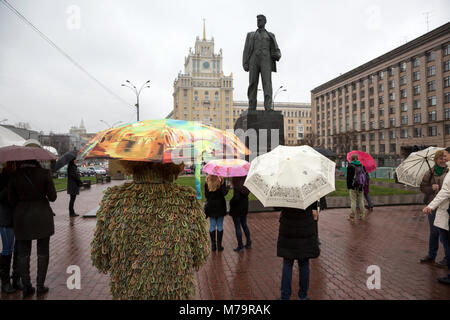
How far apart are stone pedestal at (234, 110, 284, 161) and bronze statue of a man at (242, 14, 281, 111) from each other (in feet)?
1.17

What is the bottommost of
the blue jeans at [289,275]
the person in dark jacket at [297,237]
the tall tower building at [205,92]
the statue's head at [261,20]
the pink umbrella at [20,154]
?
the blue jeans at [289,275]

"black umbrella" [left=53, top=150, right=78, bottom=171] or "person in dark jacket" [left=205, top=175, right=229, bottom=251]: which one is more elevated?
"black umbrella" [left=53, top=150, right=78, bottom=171]

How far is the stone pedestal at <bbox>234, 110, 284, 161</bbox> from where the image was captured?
1030 centimetres

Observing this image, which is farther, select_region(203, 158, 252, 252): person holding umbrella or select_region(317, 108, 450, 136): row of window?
select_region(317, 108, 450, 136): row of window

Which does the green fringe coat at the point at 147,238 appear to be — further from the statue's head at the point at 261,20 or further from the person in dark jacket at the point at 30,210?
the statue's head at the point at 261,20

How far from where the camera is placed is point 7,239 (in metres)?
3.98

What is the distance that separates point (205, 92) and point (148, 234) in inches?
4424

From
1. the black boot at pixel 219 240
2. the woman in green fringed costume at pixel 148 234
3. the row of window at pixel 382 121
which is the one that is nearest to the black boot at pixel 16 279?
the woman in green fringed costume at pixel 148 234

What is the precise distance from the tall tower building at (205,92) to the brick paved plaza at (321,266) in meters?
102

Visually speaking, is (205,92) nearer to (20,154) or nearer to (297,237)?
(20,154)

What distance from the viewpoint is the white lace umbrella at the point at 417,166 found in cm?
602

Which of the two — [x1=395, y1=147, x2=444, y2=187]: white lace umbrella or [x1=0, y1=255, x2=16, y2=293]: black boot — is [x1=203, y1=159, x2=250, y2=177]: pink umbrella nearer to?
[x1=0, y1=255, x2=16, y2=293]: black boot

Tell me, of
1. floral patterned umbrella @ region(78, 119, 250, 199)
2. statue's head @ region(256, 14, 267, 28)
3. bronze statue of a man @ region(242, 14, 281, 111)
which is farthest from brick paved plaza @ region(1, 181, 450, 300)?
statue's head @ region(256, 14, 267, 28)

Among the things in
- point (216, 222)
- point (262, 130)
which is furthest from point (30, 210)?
point (262, 130)
